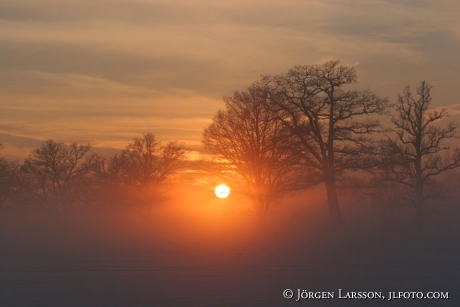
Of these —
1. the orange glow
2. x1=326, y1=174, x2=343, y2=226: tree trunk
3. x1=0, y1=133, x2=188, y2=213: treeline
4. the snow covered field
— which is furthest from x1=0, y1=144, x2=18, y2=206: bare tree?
x1=326, y1=174, x2=343, y2=226: tree trunk

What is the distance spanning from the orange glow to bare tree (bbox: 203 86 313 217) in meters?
0.71

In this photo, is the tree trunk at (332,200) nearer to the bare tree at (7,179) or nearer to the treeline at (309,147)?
the treeline at (309,147)

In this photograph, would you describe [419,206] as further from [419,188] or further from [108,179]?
[108,179]

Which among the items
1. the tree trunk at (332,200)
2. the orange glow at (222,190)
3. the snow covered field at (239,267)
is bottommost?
the snow covered field at (239,267)

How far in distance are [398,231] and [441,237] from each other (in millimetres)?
2832

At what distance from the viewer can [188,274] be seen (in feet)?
63.6

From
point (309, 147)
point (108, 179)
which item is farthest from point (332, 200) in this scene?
point (108, 179)

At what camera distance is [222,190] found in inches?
1550

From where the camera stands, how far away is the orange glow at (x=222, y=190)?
3922cm

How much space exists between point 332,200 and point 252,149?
685cm

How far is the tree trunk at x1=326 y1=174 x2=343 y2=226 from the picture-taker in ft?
113

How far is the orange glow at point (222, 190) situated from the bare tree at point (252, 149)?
0.71 meters

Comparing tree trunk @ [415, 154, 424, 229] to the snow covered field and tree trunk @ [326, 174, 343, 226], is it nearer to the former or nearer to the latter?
the snow covered field

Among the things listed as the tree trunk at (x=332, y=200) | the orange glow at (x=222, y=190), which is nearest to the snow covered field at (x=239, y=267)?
the tree trunk at (x=332, y=200)
